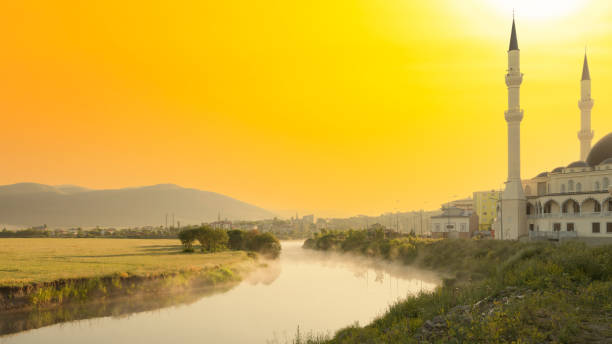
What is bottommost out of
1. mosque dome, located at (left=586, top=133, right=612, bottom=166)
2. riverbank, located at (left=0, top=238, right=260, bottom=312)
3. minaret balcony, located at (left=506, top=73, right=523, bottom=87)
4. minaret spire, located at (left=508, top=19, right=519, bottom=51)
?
riverbank, located at (left=0, top=238, right=260, bottom=312)

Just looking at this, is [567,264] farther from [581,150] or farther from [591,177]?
[581,150]

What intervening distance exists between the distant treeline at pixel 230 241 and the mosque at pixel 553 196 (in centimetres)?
4332

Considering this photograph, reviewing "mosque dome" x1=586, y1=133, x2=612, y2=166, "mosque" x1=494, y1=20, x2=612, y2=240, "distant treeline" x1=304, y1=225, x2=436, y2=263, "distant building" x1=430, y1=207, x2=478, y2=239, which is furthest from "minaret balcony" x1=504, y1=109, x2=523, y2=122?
"distant building" x1=430, y1=207, x2=478, y2=239

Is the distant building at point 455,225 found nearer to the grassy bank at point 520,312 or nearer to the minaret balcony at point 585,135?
A: the minaret balcony at point 585,135

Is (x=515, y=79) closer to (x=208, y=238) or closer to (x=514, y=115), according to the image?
(x=514, y=115)

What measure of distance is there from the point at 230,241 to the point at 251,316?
185ft

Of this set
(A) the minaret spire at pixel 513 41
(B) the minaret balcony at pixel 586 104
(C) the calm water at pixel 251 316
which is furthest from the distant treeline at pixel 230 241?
(B) the minaret balcony at pixel 586 104

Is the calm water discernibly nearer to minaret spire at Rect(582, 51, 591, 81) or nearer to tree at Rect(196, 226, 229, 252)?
tree at Rect(196, 226, 229, 252)

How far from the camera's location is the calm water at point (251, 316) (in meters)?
25.1

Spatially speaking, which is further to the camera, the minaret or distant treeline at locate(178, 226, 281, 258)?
distant treeline at locate(178, 226, 281, 258)

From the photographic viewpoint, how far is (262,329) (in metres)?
27.3

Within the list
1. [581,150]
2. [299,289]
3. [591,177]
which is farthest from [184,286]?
[581,150]

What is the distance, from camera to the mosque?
59.6 metres

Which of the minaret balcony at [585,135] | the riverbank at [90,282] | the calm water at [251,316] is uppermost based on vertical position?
the minaret balcony at [585,135]
